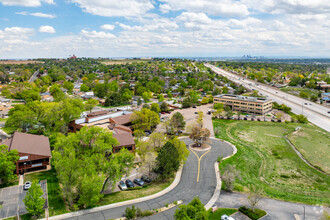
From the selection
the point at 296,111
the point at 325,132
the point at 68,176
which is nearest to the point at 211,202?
the point at 68,176

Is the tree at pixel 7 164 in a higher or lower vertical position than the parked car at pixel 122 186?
higher

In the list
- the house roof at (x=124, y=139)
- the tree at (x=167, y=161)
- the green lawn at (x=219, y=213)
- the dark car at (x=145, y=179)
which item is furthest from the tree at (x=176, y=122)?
the green lawn at (x=219, y=213)

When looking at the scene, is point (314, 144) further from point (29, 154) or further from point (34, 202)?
point (29, 154)

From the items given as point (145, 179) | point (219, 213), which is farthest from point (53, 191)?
point (219, 213)

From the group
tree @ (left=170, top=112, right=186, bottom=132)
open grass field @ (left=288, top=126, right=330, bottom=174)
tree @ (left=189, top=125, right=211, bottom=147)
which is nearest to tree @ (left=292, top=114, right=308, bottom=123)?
open grass field @ (left=288, top=126, right=330, bottom=174)

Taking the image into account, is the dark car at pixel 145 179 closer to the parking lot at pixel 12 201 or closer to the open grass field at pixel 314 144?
the parking lot at pixel 12 201

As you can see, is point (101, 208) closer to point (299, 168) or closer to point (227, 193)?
point (227, 193)
